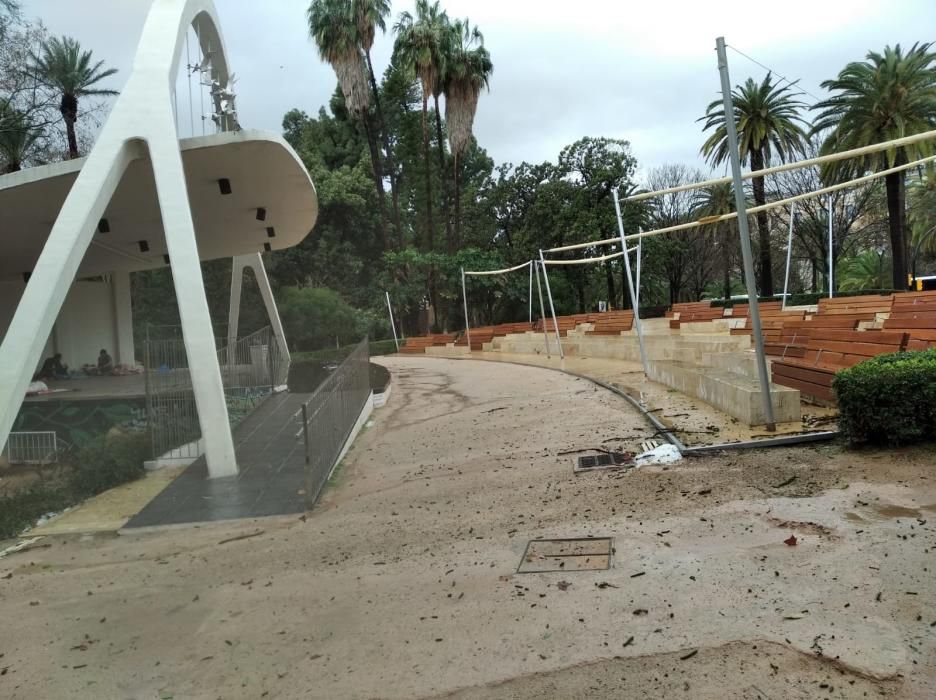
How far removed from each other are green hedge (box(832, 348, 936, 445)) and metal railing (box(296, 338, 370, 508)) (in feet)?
16.5

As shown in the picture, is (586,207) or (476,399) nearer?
(476,399)

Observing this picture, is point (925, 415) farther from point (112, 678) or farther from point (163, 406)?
point (163, 406)

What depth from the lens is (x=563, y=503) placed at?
620 centimetres

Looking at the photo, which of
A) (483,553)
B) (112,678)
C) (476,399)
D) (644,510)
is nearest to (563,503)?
(644,510)

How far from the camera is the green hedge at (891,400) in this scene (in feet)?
19.2

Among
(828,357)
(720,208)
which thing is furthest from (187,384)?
(720,208)

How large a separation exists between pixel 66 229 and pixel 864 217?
4002 cm

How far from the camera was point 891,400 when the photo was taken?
236 inches

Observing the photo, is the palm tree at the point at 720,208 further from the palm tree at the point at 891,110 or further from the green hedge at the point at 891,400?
the green hedge at the point at 891,400

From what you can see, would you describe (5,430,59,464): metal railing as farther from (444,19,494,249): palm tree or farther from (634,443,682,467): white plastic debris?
(444,19,494,249): palm tree

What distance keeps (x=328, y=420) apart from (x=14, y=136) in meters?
23.0

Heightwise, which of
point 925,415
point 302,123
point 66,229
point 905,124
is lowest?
point 925,415

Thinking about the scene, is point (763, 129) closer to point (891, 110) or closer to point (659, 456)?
point (891, 110)

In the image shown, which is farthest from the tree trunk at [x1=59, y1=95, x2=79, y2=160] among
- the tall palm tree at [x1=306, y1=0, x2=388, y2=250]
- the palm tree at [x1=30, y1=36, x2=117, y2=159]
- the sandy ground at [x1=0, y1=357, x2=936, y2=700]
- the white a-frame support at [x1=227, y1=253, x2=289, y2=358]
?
the sandy ground at [x1=0, y1=357, x2=936, y2=700]
